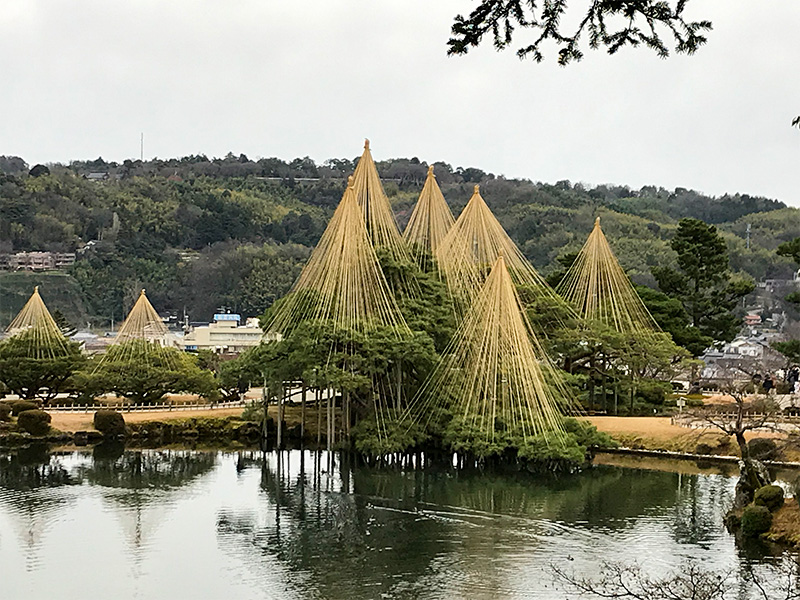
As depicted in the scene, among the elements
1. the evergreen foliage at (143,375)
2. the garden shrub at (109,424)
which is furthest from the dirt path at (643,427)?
the garden shrub at (109,424)

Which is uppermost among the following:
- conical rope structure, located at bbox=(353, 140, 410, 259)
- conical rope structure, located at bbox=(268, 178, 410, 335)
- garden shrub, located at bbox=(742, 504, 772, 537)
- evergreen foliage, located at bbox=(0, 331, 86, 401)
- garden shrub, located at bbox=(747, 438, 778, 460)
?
conical rope structure, located at bbox=(353, 140, 410, 259)

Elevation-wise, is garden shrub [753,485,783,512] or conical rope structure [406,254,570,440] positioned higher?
conical rope structure [406,254,570,440]

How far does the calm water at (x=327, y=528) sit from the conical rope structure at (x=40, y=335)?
24.5ft

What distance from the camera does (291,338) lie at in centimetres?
2655

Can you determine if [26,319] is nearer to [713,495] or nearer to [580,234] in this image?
[713,495]

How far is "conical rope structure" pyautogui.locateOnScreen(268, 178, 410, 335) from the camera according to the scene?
2681cm

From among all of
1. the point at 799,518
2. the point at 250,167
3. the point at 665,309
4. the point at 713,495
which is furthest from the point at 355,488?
the point at 250,167

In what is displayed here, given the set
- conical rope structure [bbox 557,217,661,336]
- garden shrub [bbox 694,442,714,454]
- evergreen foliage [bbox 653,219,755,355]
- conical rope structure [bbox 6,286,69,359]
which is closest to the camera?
garden shrub [bbox 694,442,714,454]

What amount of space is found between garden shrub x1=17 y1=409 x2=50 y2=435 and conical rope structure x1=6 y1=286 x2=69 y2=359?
14.7ft

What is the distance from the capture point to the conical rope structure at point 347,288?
1056 inches

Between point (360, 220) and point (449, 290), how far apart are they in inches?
143

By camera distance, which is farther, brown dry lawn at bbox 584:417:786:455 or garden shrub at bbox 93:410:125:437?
garden shrub at bbox 93:410:125:437

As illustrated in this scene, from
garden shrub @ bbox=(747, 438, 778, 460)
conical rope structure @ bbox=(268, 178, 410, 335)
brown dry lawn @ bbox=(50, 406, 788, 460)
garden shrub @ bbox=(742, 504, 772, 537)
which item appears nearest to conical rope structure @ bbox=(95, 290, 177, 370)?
brown dry lawn @ bbox=(50, 406, 788, 460)

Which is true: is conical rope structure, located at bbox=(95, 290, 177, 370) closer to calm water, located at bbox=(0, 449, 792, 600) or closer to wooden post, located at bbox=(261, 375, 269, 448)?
wooden post, located at bbox=(261, 375, 269, 448)
